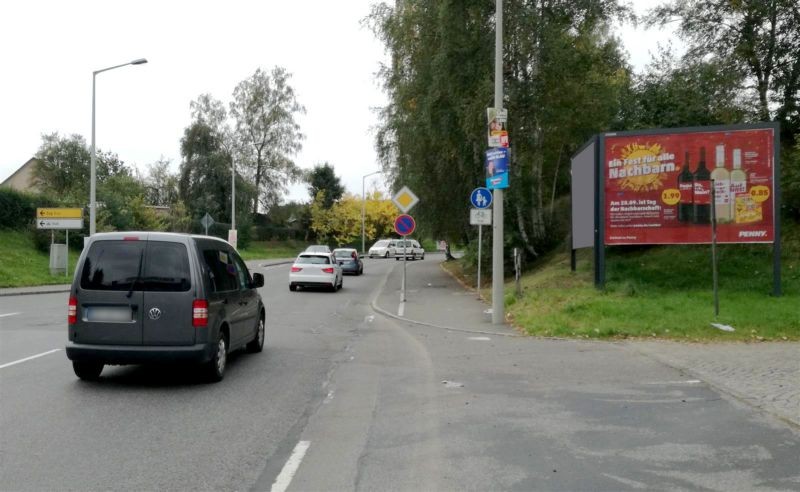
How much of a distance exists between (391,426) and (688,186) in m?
11.3

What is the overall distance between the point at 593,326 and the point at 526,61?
494 inches

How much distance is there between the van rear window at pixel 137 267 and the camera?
817 centimetres

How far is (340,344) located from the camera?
40.3 ft

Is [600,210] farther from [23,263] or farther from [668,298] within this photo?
[23,263]

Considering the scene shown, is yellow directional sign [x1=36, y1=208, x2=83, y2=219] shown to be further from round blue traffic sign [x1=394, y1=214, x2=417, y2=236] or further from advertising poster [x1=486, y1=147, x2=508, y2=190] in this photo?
advertising poster [x1=486, y1=147, x2=508, y2=190]

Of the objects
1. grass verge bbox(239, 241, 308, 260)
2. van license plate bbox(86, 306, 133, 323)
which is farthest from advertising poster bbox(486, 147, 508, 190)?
grass verge bbox(239, 241, 308, 260)

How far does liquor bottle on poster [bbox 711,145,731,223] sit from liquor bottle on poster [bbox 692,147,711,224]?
0.62 ft

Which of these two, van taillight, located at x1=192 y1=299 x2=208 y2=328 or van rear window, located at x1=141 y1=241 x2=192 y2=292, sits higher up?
van rear window, located at x1=141 y1=241 x2=192 y2=292

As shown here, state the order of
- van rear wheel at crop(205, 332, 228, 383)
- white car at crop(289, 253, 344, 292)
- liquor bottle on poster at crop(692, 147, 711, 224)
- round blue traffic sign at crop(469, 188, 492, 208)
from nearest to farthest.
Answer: van rear wheel at crop(205, 332, 228, 383) → liquor bottle on poster at crop(692, 147, 711, 224) → round blue traffic sign at crop(469, 188, 492, 208) → white car at crop(289, 253, 344, 292)

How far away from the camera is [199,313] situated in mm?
8148

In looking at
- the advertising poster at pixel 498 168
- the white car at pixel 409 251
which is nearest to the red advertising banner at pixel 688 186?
the advertising poster at pixel 498 168

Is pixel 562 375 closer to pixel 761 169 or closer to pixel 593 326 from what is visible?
pixel 593 326

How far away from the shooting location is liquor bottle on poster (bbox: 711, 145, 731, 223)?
598 inches

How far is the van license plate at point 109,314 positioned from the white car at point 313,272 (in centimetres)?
1698
